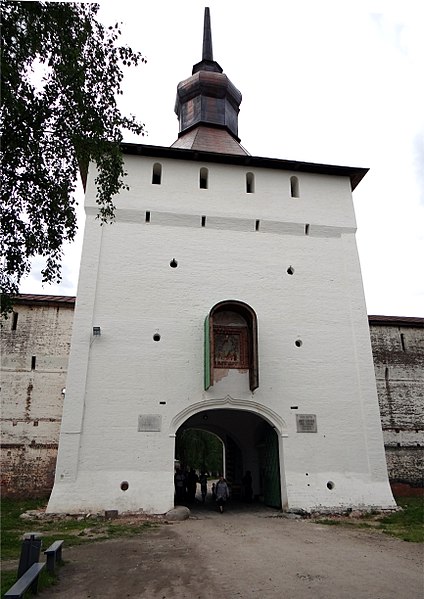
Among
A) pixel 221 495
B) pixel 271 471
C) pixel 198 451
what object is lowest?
pixel 221 495

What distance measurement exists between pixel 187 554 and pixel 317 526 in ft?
12.9

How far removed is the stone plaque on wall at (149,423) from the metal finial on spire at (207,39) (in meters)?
15.9

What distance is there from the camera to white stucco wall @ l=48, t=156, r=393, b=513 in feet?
35.6

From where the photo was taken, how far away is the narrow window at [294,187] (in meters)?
14.5

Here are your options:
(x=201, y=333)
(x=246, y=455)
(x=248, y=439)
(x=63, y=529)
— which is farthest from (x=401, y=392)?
(x=63, y=529)

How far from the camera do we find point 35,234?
23.2 ft

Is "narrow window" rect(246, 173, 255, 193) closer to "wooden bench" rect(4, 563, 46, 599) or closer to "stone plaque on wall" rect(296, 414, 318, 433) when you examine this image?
"stone plaque on wall" rect(296, 414, 318, 433)

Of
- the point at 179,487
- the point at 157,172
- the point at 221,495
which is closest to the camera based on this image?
the point at 221,495

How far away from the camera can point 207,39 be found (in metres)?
20.7

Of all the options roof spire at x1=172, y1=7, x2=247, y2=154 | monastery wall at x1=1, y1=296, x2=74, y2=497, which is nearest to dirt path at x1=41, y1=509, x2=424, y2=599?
monastery wall at x1=1, y1=296, x2=74, y2=497

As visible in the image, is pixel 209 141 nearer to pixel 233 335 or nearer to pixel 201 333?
pixel 201 333

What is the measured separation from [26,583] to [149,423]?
6909mm

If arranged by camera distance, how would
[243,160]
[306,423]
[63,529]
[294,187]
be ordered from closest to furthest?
[63,529], [306,423], [243,160], [294,187]

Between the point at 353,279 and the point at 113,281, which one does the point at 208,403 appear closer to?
the point at 113,281
